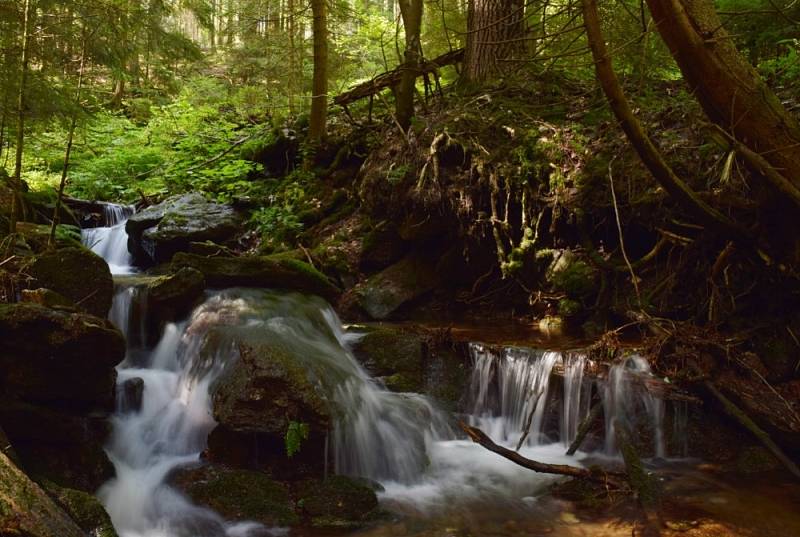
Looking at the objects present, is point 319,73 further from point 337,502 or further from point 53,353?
point 337,502

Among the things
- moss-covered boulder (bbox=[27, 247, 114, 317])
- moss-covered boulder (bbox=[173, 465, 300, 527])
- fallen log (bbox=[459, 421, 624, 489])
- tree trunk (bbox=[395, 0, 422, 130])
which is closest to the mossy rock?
moss-covered boulder (bbox=[173, 465, 300, 527])

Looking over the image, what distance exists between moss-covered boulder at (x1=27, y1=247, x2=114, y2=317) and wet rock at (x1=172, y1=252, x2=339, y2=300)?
125cm

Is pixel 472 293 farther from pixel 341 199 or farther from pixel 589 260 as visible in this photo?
pixel 341 199

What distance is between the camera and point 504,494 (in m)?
5.06

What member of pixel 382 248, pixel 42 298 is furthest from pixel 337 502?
pixel 382 248

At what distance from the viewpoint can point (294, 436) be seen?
4934 mm

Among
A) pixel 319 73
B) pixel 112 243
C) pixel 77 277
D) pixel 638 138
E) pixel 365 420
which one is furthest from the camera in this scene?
pixel 319 73

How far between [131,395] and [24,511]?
146 inches

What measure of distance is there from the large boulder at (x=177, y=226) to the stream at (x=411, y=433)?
305cm

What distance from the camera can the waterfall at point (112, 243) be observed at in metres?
10.6

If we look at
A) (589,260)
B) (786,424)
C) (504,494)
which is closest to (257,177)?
(589,260)

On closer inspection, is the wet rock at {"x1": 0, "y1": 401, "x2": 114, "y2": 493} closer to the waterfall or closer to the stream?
the stream

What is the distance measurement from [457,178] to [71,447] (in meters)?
5.71

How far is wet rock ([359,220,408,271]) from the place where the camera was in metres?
9.61
